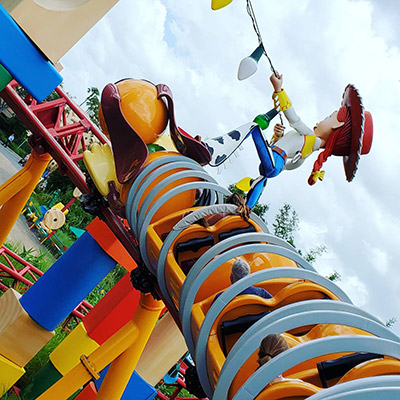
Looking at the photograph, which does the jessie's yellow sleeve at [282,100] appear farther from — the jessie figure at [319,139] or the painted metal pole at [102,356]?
the painted metal pole at [102,356]

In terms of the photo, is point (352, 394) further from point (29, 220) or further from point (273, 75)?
point (29, 220)

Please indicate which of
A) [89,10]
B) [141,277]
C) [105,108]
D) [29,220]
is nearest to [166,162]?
[105,108]

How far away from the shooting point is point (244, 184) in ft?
10.9

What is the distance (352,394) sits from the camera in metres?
0.70

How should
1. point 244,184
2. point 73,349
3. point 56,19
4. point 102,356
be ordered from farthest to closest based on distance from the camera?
point 73,349 → point 244,184 → point 56,19 → point 102,356

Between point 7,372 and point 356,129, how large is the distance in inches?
119

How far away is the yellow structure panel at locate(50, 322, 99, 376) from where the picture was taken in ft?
11.3

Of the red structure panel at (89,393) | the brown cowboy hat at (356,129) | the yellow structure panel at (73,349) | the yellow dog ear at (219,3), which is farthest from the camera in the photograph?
the yellow structure panel at (73,349)

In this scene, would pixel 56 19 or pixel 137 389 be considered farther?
pixel 137 389

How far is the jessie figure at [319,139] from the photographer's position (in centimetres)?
302

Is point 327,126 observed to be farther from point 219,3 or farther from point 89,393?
point 89,393

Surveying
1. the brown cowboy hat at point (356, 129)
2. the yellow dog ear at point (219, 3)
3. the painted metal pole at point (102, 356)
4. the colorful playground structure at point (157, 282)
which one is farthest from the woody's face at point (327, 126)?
the painted metal pole at point (102, 356)

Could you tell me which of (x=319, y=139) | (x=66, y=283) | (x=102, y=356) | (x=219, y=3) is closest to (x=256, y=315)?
(x=102, y=356)

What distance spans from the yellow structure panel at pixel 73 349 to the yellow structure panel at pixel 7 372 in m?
0.29
